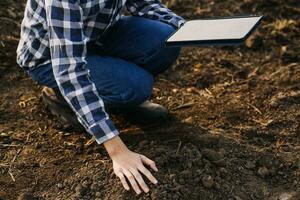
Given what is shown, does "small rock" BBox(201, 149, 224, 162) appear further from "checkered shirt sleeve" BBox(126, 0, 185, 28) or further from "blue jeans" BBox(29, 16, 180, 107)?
"checkered shirt sleeve" BBox(126, 0, 185, 28)

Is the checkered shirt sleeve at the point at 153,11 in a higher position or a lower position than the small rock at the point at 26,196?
higher

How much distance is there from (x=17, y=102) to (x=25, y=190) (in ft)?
2.12

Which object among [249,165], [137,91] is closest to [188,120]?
[137,91]

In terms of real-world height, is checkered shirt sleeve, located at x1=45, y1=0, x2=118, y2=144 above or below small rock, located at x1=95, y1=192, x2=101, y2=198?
above

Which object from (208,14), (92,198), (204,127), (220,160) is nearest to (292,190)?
(220,160)

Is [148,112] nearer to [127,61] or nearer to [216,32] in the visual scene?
[127,61]

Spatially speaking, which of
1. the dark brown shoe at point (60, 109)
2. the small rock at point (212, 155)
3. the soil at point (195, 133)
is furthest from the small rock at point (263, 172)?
the dark brown shoe at point (60, 109)

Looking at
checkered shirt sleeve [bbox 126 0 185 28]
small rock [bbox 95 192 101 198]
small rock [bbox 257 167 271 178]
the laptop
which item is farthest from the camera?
checkered shirt sleeve [bbox 126 0 185 28]

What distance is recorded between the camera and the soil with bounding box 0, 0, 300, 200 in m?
1.94

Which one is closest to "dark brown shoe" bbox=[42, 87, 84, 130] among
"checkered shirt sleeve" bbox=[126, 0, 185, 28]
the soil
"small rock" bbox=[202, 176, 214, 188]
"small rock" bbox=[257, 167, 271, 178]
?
the soil

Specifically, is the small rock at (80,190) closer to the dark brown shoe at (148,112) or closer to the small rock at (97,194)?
the small rock at (97,194)

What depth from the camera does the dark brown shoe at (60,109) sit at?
2.29 metres

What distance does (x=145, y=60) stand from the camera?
2.34 meters

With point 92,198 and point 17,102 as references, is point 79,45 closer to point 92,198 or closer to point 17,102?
point 92,198
